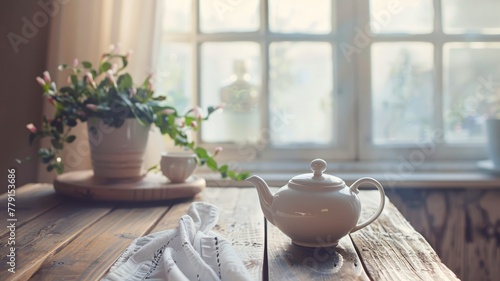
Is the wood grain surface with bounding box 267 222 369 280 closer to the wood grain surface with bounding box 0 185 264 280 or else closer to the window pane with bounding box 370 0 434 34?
the wood grain surface with bounding box 0 185 264 280

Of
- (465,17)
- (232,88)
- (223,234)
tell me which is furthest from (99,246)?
(465,17)

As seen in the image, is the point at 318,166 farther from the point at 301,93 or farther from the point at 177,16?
the point at 177,16

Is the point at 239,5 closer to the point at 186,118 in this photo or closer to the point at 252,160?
the point at 252,160

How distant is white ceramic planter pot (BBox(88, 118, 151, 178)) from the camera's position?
1.27 m

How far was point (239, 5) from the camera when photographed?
1870mm

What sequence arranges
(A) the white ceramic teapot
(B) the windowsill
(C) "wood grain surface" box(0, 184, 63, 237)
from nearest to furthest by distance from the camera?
1. (A) the white ceramic teapot
2. (C) "wood grain surface" box(0, 184, 63, 237)
3. (B) the windowsill

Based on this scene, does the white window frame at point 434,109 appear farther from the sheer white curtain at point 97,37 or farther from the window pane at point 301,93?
the sheer white curtain at point 97,37

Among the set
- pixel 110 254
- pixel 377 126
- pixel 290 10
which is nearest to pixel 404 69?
pixel 377 126

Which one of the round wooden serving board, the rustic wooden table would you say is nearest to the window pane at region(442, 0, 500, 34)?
the rustic wooden table

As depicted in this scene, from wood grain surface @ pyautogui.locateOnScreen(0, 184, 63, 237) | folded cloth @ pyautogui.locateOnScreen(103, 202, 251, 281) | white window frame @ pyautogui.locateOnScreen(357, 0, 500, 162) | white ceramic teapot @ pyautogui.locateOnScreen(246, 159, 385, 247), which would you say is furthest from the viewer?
white window frame @ pyautogui.locateOnScreen(357, 0, 500, 162)

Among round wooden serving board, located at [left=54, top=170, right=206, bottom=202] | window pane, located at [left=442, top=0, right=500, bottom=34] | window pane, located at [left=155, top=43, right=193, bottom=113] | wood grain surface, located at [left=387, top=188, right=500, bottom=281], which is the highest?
window pane, located at [left=442, top=0, right=500, bottom=34]

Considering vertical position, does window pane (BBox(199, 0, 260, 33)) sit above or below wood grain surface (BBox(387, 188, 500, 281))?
above

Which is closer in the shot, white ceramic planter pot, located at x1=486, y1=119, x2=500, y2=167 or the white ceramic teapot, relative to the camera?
the white ceramic teapot

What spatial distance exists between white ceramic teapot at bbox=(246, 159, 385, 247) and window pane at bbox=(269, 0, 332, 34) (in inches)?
46.2
